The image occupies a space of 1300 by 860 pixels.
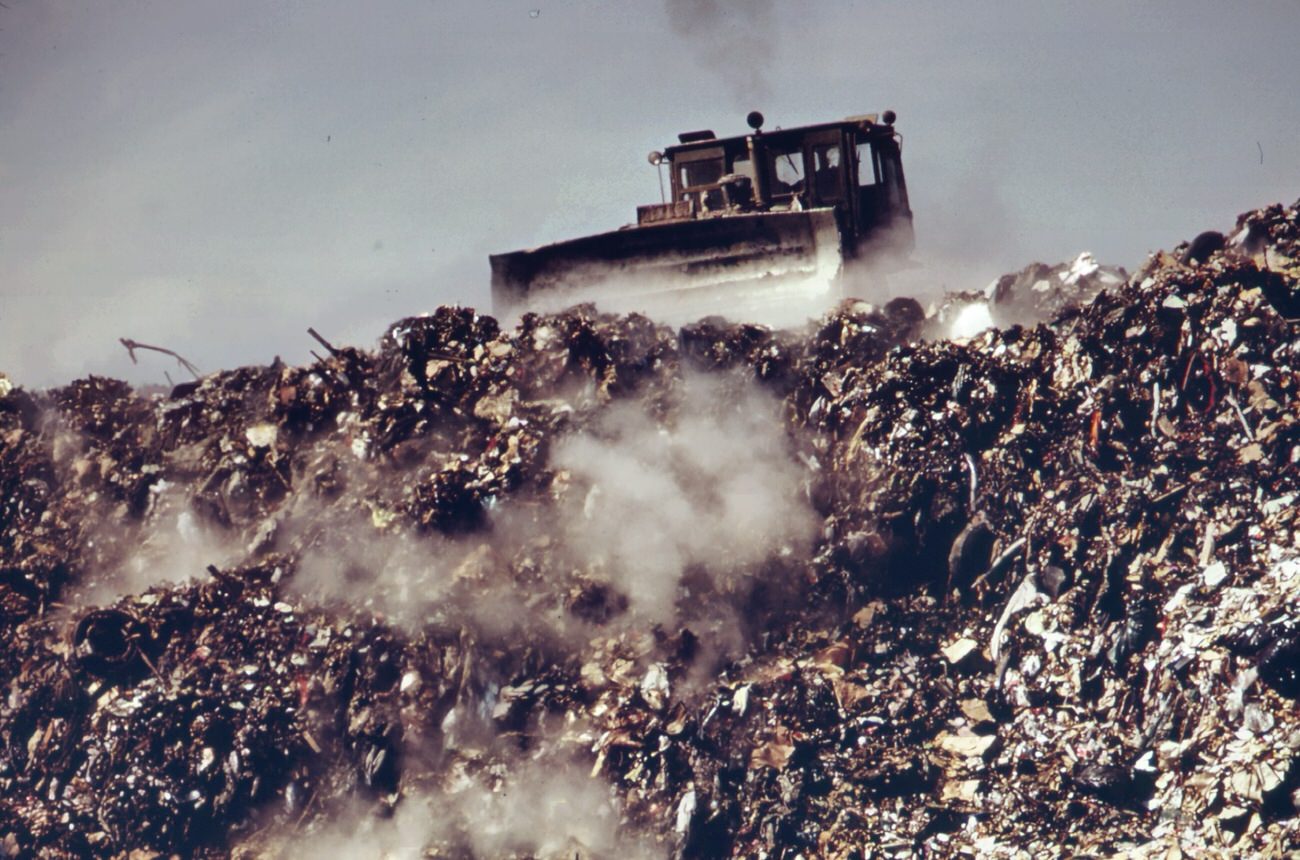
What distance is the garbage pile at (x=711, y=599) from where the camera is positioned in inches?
265

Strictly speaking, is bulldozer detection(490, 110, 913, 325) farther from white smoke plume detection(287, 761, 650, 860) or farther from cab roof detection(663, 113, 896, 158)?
white smoke plume detection(287, 761, 650, 860)

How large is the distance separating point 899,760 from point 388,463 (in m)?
4.37

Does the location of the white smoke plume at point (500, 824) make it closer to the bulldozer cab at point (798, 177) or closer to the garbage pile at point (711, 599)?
the garbage pile at point (711, 599)

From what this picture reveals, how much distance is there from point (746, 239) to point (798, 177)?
1.35 metres

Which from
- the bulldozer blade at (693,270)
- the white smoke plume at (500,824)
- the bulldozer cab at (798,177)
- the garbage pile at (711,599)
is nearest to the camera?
the garbage pile at (711,599)

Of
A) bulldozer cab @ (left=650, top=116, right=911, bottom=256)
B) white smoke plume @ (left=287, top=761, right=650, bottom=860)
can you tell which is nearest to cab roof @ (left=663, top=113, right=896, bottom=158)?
bulldozer cab @ (left=650, top=116, right=911, bottom=256)

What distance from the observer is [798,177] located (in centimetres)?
1107

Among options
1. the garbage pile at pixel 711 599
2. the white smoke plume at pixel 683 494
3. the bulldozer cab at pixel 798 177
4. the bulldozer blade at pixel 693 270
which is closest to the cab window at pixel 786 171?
the bulldozer cab at pixel 798 177

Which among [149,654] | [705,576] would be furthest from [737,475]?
[149,654]

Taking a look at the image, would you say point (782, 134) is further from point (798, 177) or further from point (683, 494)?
point (683, 494)

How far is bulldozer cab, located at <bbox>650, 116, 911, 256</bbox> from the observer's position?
1091cm

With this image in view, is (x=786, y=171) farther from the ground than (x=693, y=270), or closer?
farther from the ground

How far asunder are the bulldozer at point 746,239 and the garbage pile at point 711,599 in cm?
67

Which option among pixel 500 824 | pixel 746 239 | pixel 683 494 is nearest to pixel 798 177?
pixel 746 239
